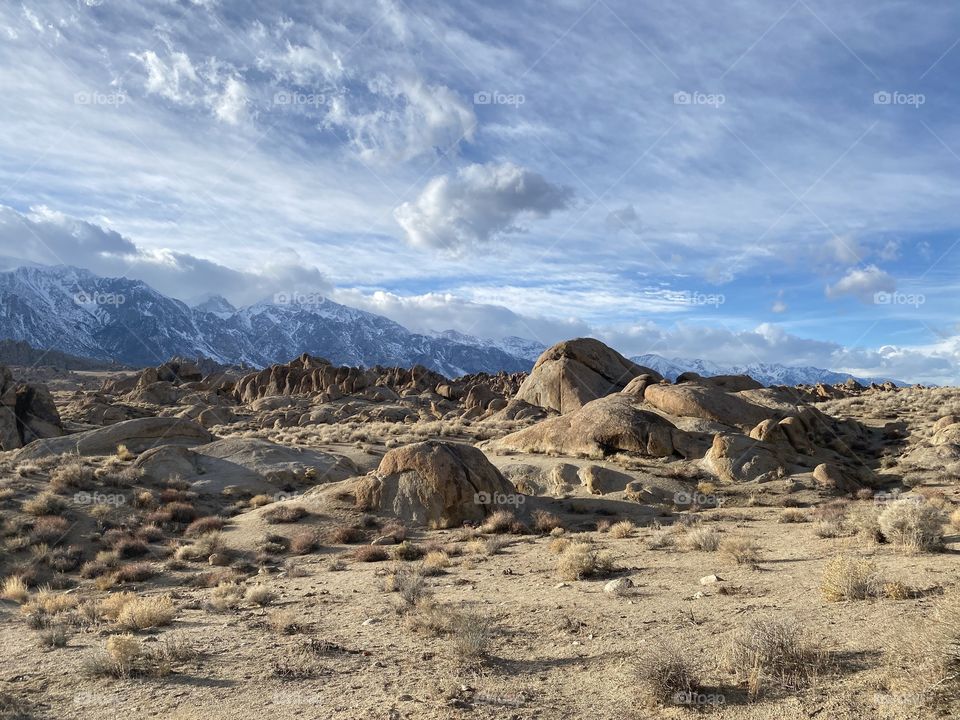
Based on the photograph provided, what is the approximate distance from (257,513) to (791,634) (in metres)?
16.2

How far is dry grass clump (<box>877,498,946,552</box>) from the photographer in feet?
35.7

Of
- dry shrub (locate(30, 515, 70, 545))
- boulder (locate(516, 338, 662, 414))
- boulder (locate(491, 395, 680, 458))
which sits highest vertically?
boulder (locate(516, 338, 662, 414))

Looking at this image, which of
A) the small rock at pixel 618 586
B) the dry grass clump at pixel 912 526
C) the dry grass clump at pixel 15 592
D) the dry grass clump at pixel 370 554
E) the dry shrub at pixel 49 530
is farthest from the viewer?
the dry shrub at pixel 49 530

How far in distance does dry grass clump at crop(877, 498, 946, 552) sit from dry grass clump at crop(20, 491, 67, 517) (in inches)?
861

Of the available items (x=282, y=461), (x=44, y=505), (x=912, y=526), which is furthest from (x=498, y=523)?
(x=44, y=505)

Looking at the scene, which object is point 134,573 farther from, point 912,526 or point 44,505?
Result: point 912,526

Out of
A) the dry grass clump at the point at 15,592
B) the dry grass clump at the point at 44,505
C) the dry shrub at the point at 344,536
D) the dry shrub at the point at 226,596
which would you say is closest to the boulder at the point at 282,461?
the dry grass clump at the point at 44,505

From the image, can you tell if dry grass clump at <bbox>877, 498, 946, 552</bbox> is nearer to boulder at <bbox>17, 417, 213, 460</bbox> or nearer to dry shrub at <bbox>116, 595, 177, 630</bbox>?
dry shrub at <bbox>116, 595, 177, 630</bbox>

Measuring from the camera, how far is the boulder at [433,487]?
60.1 feet

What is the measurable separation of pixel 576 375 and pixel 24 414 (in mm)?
36221

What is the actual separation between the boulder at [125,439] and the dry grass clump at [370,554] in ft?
55.2

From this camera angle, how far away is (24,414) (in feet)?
127

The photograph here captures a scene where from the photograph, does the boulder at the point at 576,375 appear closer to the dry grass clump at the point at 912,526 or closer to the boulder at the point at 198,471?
the boulder at the point at 198,471

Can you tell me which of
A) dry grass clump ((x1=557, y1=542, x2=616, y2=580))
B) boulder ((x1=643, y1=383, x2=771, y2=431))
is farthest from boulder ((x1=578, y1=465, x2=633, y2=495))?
dry grass clump ((x1=557, y1=542, x2=616, y2=580))
